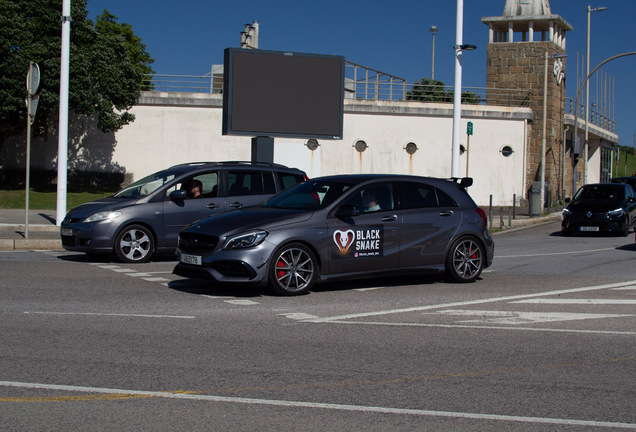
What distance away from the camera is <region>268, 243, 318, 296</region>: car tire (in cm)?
828

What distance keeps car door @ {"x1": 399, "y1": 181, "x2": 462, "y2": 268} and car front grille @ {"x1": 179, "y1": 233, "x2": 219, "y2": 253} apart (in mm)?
2645

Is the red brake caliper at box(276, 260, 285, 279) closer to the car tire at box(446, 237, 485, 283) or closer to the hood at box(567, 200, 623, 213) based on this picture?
the car tire at box(446, 237, 485, 283)

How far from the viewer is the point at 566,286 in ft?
31.9

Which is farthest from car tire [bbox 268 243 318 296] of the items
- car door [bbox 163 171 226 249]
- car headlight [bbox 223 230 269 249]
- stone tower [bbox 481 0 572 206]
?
stone tower [bbox 481 0 572 206]

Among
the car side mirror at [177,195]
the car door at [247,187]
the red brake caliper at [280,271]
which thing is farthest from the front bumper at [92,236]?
the red brake caliper at [280,271]

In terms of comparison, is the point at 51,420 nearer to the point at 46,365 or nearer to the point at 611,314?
the point at 46,365

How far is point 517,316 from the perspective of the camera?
24.3 ft

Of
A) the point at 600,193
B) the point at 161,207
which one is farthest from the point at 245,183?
the point at 600,193

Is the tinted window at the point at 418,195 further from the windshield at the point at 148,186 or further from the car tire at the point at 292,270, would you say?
the windshield at the point at 148,186

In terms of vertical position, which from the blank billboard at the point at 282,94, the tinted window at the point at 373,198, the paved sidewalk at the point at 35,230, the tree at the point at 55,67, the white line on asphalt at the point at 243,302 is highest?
the tree at the point at 55,67

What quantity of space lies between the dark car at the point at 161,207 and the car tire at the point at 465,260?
12.9 ft

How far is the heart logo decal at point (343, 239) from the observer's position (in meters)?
8.66

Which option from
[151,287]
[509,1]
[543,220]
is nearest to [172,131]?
[543,220]

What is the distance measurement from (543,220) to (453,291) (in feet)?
58.7
